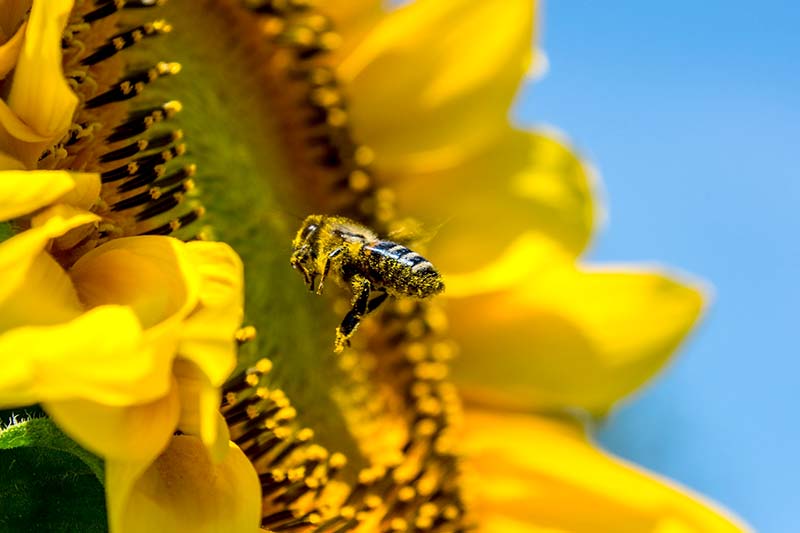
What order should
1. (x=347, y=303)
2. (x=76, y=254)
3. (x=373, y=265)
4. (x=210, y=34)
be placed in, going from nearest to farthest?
1. (x=76, y=254)
2. (x=373, y=265)
3. (x=210, y=34)
4. (x=347, y=303)

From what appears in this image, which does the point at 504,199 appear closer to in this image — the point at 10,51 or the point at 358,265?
the point at 358,265

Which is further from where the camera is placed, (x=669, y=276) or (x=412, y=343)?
(x=669, y=276)

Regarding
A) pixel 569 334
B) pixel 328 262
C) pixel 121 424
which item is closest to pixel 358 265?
pixel 328 262

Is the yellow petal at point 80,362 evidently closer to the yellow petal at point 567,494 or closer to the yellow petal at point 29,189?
the yellow petal at point 29,189

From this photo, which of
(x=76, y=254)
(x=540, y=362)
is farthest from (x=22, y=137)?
(x=540, y=362)

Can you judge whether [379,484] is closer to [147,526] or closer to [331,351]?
[331,351]

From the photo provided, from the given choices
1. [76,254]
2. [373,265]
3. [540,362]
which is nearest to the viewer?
[76,254]
